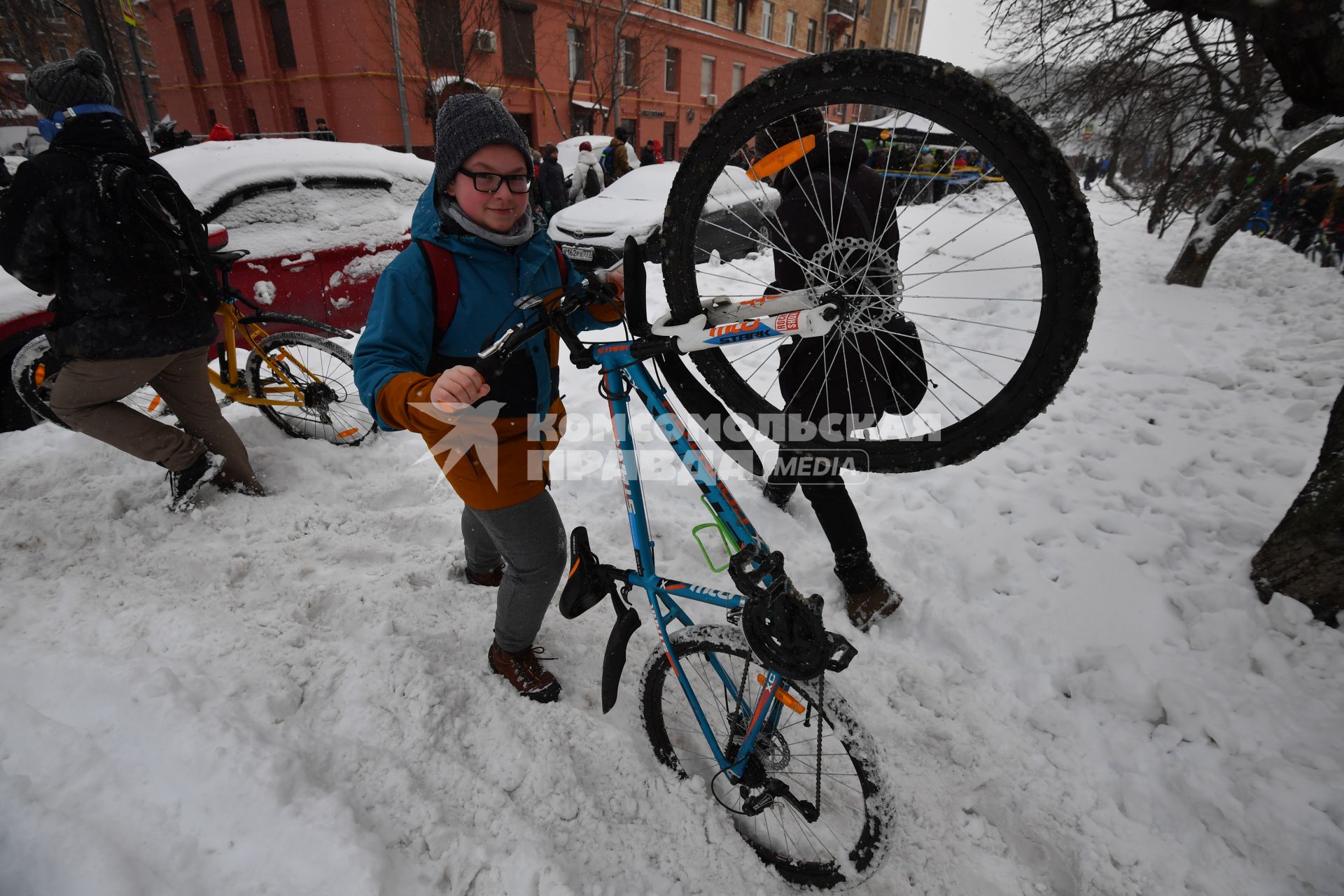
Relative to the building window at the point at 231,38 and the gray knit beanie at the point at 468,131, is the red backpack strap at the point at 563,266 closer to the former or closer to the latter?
the gray knit beanie at the point at 468,131

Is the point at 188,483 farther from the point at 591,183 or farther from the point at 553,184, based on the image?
the point at 591,183

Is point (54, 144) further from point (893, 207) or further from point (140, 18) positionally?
point (140, 18)

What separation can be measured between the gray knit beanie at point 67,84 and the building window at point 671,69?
26.5m

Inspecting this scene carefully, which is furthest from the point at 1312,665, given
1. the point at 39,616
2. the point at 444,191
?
the point at 39,616

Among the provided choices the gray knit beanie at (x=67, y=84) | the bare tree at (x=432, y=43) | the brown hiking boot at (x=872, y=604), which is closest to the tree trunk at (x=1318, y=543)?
the brown hiking boot at (x=872, y=604)

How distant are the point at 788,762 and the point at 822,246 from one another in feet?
5.69

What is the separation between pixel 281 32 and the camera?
1922cm

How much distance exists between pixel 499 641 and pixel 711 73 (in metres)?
30.8

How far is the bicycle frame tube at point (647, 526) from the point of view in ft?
5.55

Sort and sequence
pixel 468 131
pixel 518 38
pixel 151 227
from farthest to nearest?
1. pixel 518 38
2. pixel 151 227
3. pixel 468 131

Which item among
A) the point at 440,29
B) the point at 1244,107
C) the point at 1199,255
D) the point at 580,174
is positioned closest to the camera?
the point at 1244,107

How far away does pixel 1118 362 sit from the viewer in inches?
214

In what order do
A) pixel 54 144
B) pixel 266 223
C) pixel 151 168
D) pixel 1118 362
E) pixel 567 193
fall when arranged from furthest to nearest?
pixel 567 193 < pixel 1118 362 < pixel 266 223 < pixel 151 168 < pixel 54 144

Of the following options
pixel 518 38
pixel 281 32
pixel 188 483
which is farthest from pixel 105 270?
pixel 281 32
